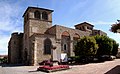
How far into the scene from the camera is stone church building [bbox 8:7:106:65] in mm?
38438

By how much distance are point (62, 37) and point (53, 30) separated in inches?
113

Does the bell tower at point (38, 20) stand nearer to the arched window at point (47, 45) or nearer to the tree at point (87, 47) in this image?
the arched window at point (47, 45)

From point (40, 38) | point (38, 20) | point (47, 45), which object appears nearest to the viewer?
point (40, 38)

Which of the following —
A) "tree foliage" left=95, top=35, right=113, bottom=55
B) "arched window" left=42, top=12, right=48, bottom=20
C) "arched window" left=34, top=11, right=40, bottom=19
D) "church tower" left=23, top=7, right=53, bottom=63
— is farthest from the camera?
"arched window" left=42, top=12, right=48, bottom=20

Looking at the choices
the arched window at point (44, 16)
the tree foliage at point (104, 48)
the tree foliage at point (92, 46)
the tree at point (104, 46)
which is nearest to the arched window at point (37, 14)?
the arched window at point (44, 16)

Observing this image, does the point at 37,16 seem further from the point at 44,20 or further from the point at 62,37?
the point at 62,37

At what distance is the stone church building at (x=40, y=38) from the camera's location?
3844cm

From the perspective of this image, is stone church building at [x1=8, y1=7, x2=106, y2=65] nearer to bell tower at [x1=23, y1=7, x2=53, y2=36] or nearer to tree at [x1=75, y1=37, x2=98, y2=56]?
bell tower at [x1=23, y1=7, x2=53, y2=36]

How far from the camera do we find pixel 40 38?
38.7 meters

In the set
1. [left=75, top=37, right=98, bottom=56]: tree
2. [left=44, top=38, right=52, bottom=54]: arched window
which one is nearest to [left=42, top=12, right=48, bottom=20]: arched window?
[left=44, top=38, right=52, bottom=54]: arched window

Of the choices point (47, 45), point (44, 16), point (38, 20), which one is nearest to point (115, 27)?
point (47, 45)

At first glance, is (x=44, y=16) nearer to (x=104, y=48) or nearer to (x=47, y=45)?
(x=47, y=45)

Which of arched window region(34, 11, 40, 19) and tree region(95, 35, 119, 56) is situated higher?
arched window region(34, 11, 40, 19)

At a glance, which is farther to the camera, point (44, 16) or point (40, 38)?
point (44, 16)
